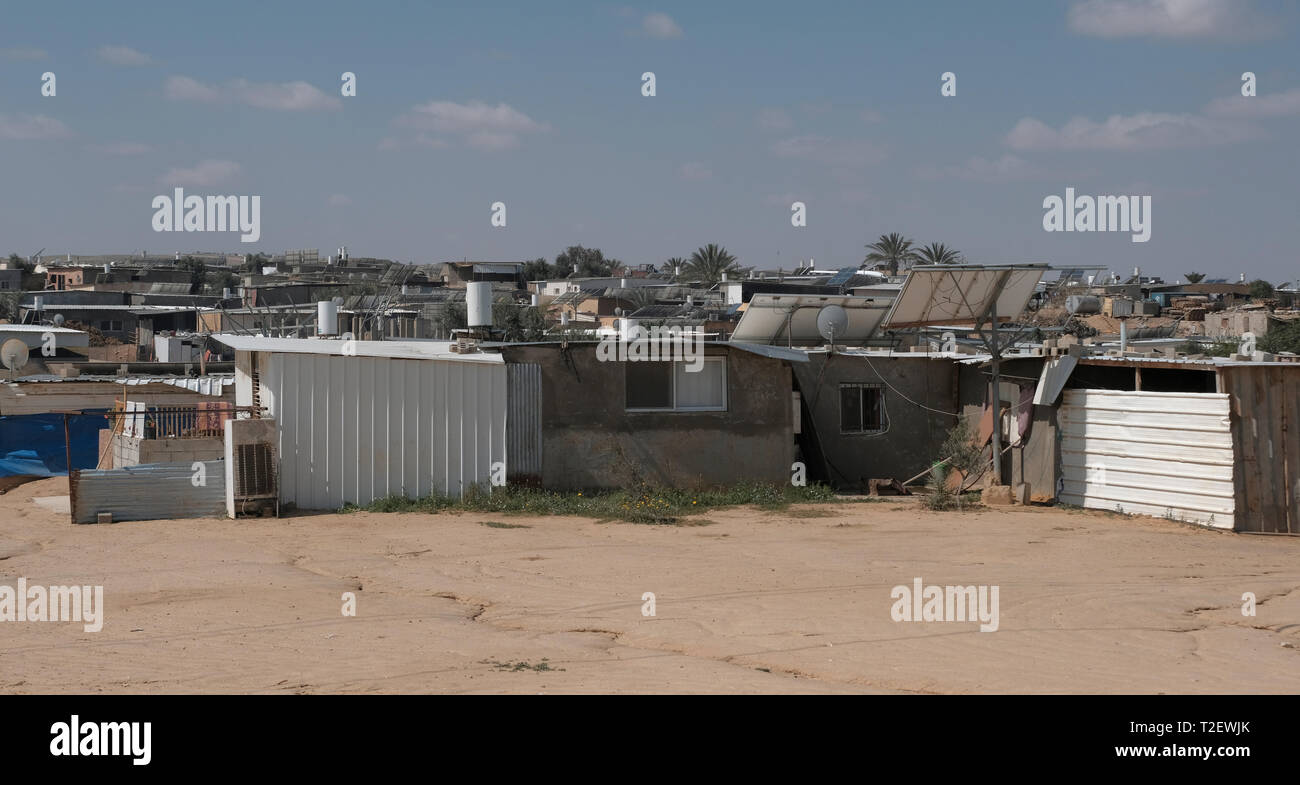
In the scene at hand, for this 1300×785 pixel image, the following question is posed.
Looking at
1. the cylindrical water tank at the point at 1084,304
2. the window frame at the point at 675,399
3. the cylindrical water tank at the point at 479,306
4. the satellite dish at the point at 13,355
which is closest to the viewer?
the window frame at the point at 675,399

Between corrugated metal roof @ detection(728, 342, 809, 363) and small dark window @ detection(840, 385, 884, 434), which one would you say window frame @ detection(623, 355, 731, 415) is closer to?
corrugated metal roof @ detection(728, 342, 809, 363)

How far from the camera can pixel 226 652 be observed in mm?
9000

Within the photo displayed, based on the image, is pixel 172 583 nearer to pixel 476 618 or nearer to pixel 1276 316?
pixel 476 618

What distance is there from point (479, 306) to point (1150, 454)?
1125cm

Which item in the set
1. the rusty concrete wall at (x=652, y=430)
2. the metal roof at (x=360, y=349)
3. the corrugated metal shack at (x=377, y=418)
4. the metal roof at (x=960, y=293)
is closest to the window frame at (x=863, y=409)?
the rusty concrete wall at (x=652, y=430)

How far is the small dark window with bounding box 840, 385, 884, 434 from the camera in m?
21.4

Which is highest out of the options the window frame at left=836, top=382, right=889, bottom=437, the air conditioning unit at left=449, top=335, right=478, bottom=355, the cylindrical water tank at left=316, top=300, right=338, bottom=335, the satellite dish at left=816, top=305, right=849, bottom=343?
the cylindrical water tank at left=316, top=300, right=338, bottom=335

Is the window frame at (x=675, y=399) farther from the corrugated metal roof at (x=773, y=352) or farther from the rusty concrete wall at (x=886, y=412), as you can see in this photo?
the rusty concrete wall at (x=886, y=412)

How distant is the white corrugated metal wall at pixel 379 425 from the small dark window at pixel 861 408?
644 cm

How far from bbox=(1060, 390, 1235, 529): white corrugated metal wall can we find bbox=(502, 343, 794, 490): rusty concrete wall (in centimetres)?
477

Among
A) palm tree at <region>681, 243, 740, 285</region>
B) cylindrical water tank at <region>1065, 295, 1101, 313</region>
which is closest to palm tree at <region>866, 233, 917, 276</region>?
palm tree at <region>681, 243, 740, 285</region>

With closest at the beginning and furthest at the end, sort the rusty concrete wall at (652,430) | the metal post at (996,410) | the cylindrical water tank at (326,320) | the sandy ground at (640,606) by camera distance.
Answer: the sandy ground at (640,606) < the metal post at (996,410) < the rusty concrete wall at (652,430) < the cylindrical water tank at (326,320)

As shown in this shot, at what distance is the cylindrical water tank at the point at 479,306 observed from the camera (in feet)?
67.2
